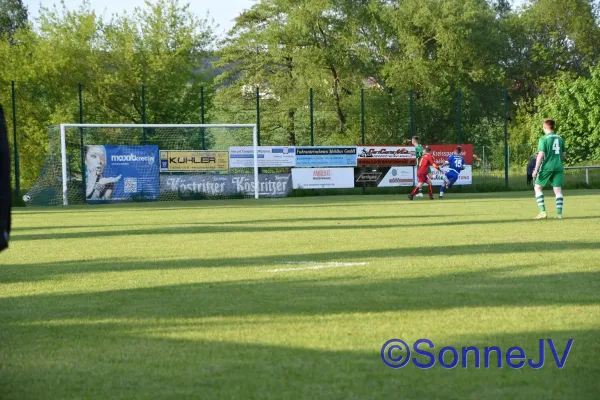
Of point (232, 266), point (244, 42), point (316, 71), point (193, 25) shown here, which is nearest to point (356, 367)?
point (232, 266)

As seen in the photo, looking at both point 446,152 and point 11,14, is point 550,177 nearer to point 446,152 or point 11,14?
point 446,152

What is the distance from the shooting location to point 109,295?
26.2 feet

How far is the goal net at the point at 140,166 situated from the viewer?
32.6m

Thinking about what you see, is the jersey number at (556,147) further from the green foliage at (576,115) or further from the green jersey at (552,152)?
the green foliage at (576,115)

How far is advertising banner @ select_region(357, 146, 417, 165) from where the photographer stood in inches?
1414

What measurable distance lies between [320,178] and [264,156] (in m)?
2.31

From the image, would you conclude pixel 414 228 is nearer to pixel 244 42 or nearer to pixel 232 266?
pixel 232 266

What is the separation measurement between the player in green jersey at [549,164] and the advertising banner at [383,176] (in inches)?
718

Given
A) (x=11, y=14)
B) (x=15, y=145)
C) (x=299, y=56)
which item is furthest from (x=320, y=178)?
(x=11, y=14)

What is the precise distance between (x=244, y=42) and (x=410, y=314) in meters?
52.0

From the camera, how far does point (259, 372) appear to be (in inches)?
190

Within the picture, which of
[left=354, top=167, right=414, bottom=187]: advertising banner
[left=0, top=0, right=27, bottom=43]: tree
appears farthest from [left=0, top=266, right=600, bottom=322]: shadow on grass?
[left=0, top=0, right=27, bottom=43]: tree

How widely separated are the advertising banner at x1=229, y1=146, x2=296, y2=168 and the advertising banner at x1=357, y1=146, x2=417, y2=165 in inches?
108

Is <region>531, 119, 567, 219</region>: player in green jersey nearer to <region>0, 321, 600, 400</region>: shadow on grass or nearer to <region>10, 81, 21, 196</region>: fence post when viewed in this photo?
<region>0, 321, 600, 400</region>: shadow on grass
